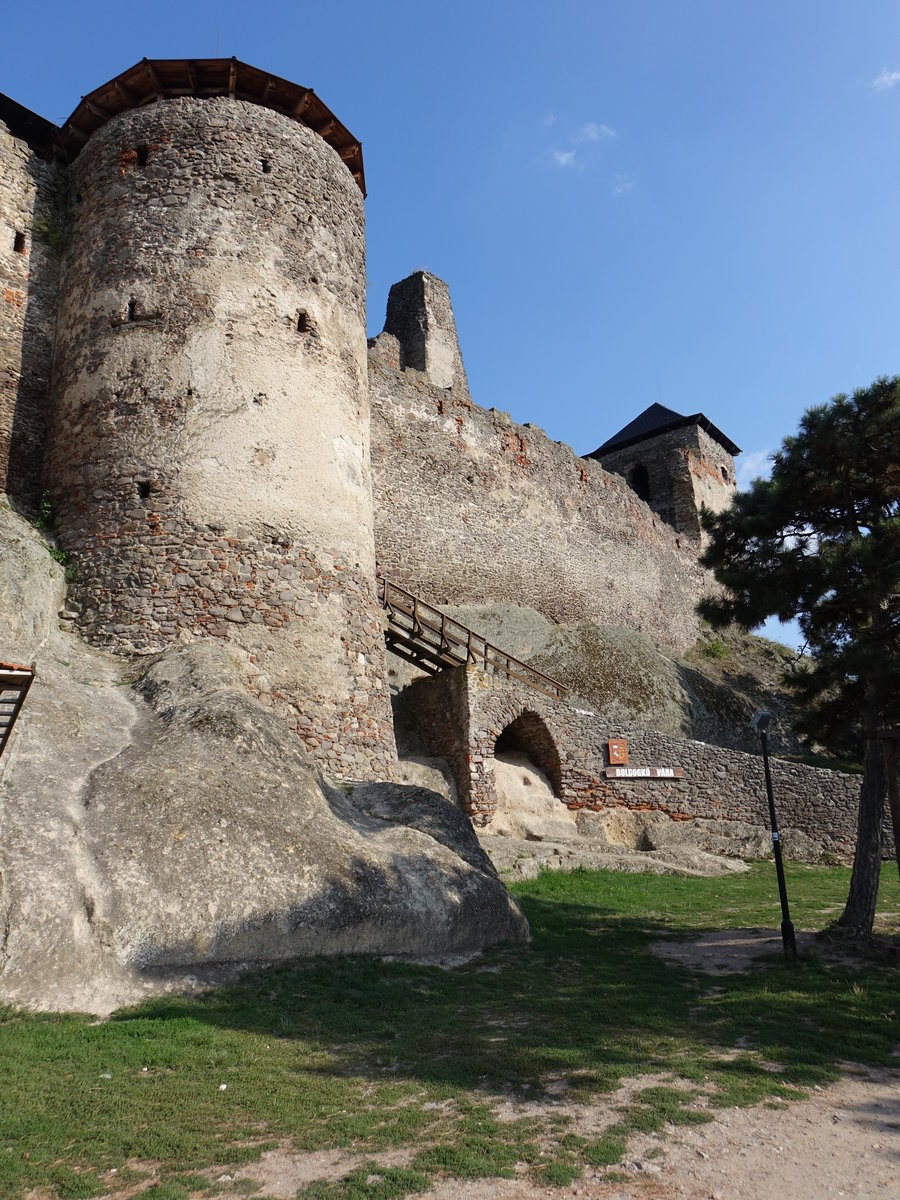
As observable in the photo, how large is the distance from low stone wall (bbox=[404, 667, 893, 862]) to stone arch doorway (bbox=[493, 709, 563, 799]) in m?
0.07

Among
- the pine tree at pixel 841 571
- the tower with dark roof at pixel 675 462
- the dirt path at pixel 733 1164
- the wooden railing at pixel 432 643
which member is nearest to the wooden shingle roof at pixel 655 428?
the tower with dark roof at pixel 675 462

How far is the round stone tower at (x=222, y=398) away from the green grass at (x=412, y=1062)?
18.0 ft

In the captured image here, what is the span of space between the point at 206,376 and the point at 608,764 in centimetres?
1163

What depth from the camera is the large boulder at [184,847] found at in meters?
7.32

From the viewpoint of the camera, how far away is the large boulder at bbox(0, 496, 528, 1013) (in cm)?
732

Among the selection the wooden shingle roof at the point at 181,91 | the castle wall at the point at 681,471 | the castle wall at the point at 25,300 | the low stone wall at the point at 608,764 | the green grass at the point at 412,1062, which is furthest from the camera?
the castle wall at the point at 681,471

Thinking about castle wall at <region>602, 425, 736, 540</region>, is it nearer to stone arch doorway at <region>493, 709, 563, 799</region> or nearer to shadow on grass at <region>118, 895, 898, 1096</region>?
stone arch doorway at <region>493, 709, 563, 799</region>

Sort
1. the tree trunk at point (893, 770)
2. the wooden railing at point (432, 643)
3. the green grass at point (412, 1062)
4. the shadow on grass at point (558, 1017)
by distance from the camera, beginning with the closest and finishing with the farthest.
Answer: the green grass at point (412, 1062) → the shadow on grass at point (558, 1017) → the tree trunk at point (893, 770) → the wooden railing at point (432, 643)

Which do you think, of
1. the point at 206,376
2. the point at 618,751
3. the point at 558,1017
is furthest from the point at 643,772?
the point at 558,1017

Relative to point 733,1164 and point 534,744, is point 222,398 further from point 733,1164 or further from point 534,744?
point 733,1164

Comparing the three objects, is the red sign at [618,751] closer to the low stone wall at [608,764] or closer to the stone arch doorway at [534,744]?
the low stone wall at [608,764]

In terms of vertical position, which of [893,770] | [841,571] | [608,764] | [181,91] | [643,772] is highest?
[181,91]

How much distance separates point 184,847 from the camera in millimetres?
8312

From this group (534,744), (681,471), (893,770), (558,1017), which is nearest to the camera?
(558,1017)
